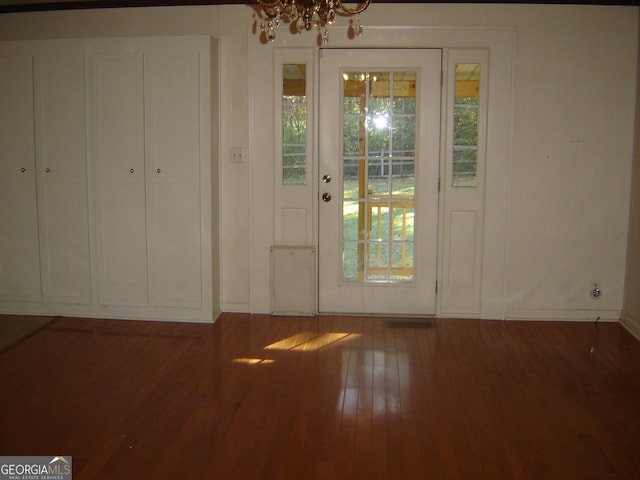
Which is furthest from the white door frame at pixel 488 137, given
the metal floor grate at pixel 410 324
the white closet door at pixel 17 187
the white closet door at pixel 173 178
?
the white closet door at pixel 17 187

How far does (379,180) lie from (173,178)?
1.48 m

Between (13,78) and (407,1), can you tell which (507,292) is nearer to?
(407,1)

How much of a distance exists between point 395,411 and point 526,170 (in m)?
2.22

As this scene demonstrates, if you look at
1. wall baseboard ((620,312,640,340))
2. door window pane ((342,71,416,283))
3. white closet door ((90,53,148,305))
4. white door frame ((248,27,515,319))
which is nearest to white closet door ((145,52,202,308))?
white closet door ((90,53,148,305))

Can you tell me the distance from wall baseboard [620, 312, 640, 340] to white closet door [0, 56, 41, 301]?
424 cm

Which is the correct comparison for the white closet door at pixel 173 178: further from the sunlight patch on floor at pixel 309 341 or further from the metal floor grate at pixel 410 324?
the metal floor grate at pixel 410 324

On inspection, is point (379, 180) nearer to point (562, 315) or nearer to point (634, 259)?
point (562, 315)

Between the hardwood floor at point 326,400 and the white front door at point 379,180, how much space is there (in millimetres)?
350

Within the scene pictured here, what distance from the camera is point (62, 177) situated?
14.0 ft

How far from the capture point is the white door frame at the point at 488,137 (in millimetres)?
4164

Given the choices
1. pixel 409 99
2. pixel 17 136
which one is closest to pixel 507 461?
pixel 409 99

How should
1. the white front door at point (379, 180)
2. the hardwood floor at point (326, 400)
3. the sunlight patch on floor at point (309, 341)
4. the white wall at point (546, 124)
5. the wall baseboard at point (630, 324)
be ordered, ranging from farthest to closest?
the white front door at point (379, 180)
the white wall at point (546, 124)
the wall baseboard at point (630, 324)
the sunlight patch on floor at point (309, 341)
the hardwood floor at point (326, 400)

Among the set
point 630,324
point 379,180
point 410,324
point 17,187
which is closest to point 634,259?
point 630,324

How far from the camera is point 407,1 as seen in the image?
4.15 metres
